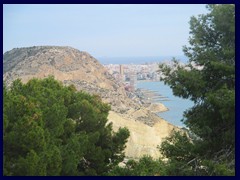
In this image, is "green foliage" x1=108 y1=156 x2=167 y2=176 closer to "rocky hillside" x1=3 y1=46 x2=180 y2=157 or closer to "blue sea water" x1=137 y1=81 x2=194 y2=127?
"blue sea water" x1=137 y1=81 x2=194 y2=127

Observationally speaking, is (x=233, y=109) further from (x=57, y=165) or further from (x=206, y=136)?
(x=57, y=165)

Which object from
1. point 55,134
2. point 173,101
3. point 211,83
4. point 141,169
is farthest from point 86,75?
point 141,169

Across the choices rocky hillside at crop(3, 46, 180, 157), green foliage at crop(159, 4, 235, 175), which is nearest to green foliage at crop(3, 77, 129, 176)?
green foliage at crop(159, 4, 235, 175)

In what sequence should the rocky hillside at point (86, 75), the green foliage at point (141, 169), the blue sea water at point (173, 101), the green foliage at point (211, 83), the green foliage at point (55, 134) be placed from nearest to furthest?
1. the green foliage at point (141, 169)
2. the green foliage at point (55, 134)
3. the green foliage at point (211, 83)
4. the blue sea water at point (173, 101)
5. the rocky hillside at point (86, 75)

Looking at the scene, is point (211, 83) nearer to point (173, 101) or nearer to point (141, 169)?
point (141, 169)

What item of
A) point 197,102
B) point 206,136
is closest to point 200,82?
point 197,102

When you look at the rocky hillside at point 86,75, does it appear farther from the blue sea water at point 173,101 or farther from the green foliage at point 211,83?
the green foliage at point 211,83

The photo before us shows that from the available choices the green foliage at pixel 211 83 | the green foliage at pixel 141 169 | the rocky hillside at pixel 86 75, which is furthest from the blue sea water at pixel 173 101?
the rocky hillside at pixel 86 75
